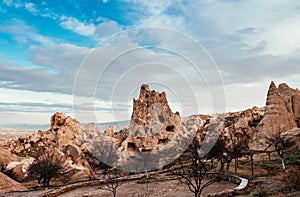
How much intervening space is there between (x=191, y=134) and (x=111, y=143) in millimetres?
20079

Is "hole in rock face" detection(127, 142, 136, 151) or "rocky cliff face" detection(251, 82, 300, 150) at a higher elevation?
"rocky cliff face" detection(251, 82, 300, 150)

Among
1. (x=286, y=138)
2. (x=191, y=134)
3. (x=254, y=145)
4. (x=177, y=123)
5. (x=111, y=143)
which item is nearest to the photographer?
(x=286, y=138)

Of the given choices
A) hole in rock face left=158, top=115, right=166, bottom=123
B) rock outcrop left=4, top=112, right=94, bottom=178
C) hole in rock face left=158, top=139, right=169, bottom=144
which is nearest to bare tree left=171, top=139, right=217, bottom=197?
hole in rock face left=158, top=139, right=169, bottom=144

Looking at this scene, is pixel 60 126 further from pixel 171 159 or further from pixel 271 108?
pixel 271 108

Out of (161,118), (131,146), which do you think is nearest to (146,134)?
(131,146)

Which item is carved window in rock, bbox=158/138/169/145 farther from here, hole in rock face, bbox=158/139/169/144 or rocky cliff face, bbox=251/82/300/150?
rocky cliff face, bbox=251/82/300/150

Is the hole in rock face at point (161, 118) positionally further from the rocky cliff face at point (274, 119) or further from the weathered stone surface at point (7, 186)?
the weathered stone surface at point (7, 186)

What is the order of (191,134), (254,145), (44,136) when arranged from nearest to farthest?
1. (254,145)
2. (44,136)
3. (191,134)

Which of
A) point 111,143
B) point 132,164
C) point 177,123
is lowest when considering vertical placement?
point 132,164

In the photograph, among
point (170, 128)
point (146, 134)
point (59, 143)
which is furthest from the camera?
point (170, 128)

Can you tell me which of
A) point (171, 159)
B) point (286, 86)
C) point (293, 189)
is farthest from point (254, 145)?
point (293, 189)

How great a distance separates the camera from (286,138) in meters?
Result: 41.9

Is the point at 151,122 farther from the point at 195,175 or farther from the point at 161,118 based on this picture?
the point at 195,175

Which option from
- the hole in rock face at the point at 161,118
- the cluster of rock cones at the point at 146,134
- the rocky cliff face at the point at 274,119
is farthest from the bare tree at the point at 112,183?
the hole in rock face at the point at 161,118
